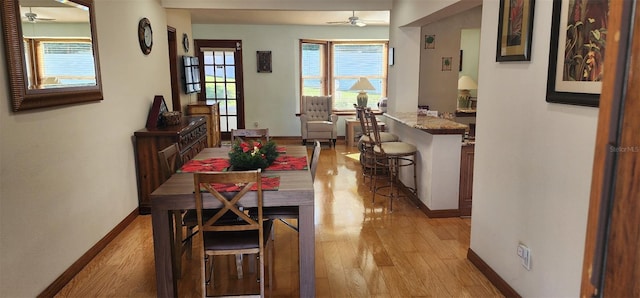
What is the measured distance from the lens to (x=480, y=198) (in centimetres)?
284

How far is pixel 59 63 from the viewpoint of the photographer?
279cm

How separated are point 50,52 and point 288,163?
1705 mm

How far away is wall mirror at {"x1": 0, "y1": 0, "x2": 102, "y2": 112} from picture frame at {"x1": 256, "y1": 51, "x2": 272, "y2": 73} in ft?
16.8

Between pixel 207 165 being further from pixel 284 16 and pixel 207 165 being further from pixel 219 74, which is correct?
pixel 219 74

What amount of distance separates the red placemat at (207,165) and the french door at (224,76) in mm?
5344

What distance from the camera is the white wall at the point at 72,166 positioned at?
2260 mm

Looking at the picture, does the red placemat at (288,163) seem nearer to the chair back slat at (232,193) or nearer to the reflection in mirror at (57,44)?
the chair back slat at (232,193)

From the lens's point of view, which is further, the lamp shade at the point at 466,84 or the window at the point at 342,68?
the window at the point at 342,68

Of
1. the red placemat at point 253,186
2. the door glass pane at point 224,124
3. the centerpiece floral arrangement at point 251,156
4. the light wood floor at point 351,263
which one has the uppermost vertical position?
the centerpiece floral arrangement at point 251,156

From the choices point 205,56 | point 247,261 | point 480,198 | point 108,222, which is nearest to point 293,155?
point 247,261

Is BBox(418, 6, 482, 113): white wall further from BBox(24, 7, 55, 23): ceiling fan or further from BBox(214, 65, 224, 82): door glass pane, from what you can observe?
BBox(214, 65, 224, 82): door glass pane

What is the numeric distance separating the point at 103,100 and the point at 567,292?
11.3 ft

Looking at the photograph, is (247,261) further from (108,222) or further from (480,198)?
(480,198)

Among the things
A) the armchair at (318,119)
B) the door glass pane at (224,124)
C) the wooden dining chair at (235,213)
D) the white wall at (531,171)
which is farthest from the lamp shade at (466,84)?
the wooden dining chair at (235,213)
